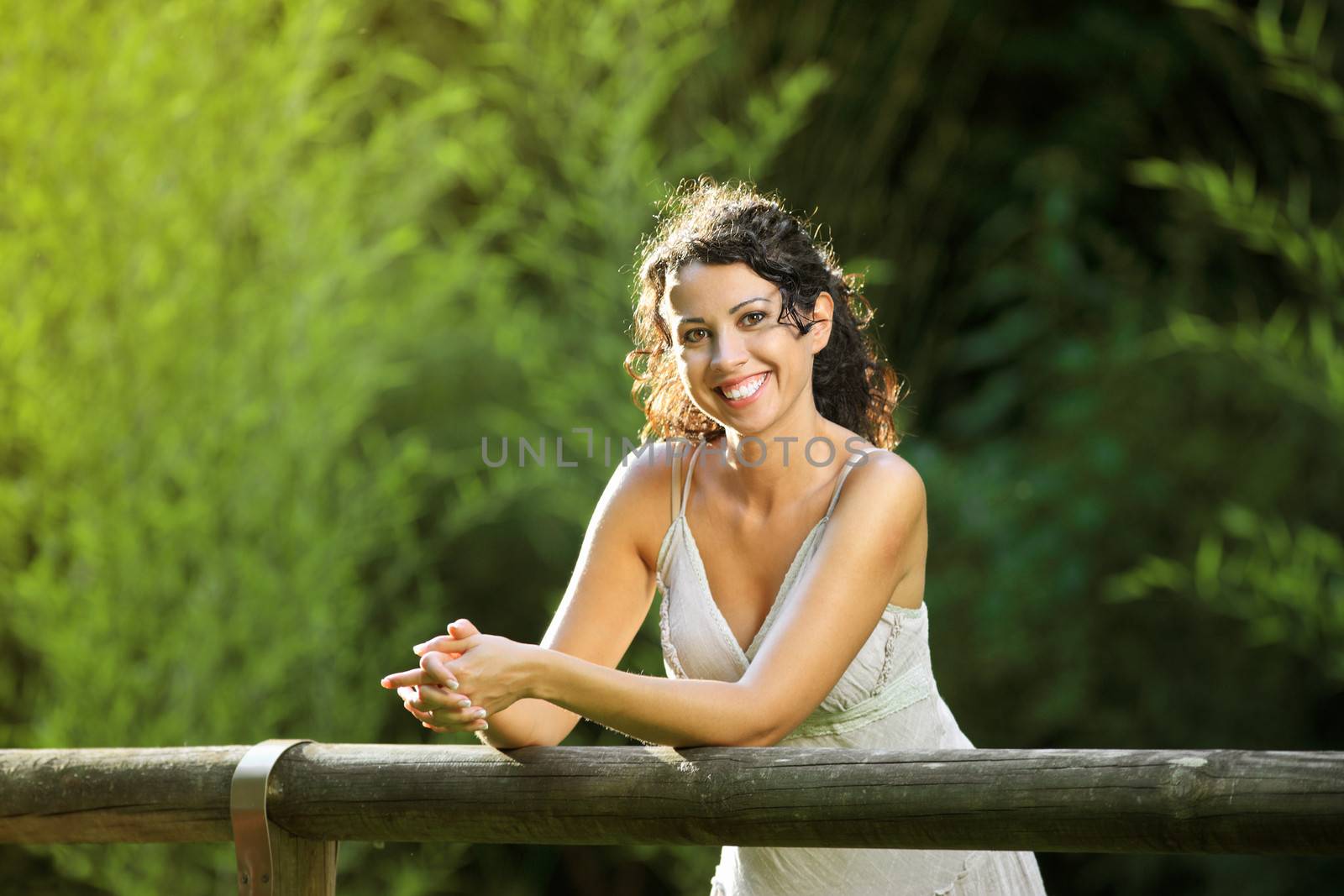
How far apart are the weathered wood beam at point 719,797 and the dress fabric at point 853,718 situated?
0.19 metres

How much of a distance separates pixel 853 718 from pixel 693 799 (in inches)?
10.9

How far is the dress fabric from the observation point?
1539 millimetres

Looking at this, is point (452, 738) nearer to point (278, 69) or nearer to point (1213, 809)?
point (278, 69)

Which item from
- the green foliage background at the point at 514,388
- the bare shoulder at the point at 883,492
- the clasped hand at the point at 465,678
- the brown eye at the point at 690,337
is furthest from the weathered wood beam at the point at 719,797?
the green foliage background at the point at 514,388

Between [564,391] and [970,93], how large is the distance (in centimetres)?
177

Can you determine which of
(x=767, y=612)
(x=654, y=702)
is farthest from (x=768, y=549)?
(x=654, y=702)

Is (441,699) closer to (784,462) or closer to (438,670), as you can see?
(438,670)

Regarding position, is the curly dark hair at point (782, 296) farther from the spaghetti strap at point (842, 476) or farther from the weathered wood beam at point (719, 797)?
the weathered wood beam at point (719, 797)

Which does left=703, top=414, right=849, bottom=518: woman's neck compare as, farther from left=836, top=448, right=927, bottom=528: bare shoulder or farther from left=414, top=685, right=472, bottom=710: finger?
left=414, top=685, right=472, bottom=710: finger

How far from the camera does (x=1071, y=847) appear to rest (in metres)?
1.22

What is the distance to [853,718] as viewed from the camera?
1.55 m

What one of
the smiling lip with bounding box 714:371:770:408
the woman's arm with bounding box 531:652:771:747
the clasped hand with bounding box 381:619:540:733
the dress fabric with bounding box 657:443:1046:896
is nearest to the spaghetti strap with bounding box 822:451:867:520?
the dress fabric with bounding box 657:443:1046:896

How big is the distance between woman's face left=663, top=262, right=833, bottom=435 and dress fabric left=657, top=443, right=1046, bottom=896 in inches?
5.0

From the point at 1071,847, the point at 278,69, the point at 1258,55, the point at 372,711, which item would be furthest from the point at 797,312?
the point at 1258,55
